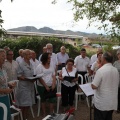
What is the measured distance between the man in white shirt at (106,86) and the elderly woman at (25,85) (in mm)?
1732

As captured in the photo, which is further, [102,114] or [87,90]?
[87,90]

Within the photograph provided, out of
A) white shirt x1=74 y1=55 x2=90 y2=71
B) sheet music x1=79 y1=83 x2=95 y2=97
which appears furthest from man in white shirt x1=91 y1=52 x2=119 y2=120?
white shirt x1=74 y1=55 x2=90 y2=71

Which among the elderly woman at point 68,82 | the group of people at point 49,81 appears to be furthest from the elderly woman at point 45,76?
the elderly woman at point 68,82

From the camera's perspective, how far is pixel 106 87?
4.09 meters

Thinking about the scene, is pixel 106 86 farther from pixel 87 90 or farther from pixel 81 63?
pixel 81 63

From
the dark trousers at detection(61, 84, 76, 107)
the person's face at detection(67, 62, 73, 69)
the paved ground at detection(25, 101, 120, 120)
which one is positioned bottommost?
the paved ground at detection(25, 101, 120, 120)

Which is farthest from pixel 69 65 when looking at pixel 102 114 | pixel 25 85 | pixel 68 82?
pixel 102 114

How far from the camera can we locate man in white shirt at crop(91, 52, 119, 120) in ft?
13.3

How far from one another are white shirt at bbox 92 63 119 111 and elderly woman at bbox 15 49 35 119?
5.73 feet

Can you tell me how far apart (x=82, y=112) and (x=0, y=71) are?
3.32 m

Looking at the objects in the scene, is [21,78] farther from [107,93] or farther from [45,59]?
[107,93]

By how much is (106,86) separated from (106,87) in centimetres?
2

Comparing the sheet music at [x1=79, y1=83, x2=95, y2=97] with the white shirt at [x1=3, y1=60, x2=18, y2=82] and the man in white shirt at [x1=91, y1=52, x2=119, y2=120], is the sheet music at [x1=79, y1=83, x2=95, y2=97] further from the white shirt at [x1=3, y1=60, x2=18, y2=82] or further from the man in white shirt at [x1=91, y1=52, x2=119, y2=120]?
the white shirt at [x1=3, y1=60, x2=18, y2=82]

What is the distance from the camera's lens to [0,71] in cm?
389
